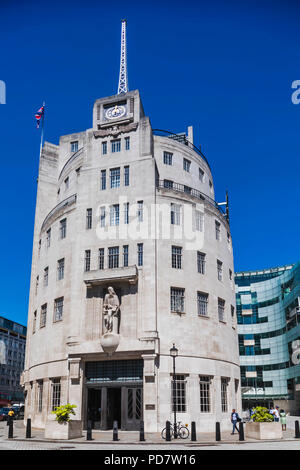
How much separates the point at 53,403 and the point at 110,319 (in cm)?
860

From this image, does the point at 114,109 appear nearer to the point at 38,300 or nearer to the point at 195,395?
the point at 38,300

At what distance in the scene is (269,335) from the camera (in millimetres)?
97062

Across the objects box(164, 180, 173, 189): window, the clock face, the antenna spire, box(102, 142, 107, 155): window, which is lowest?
box(164, 180, 173, 189): window

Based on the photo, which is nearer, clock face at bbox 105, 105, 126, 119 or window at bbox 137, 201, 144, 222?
window at bbox 137, 201, 144, 222

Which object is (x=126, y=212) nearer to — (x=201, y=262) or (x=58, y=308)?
(x=201, y=262)

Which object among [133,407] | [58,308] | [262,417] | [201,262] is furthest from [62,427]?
[201,262]

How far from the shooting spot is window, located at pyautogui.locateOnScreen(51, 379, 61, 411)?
3522cm

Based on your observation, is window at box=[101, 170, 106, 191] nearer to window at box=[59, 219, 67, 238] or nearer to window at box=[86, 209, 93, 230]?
window at box=[86, 209, 93, 230]

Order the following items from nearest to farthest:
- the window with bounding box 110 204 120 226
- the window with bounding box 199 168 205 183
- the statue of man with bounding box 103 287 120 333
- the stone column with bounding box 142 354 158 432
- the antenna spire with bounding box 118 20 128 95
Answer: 1. the stone column with bounding box 142 354 158 432
2. the statue of man with bounding box 103 287 120 333
3. the window with bounding box 110 204 120 226
4. the window with bounding box 199 168 205 183
5. the antenna spire with bounding box 118 20 128 95

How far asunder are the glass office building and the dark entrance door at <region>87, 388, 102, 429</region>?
179ft

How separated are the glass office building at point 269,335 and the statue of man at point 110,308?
53825 mm

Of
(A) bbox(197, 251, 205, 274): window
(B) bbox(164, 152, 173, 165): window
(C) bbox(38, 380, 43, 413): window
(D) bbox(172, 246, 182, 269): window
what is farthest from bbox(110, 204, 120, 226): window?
(C) bbox(38, 380, 43, 413): window

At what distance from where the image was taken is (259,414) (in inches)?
1046
